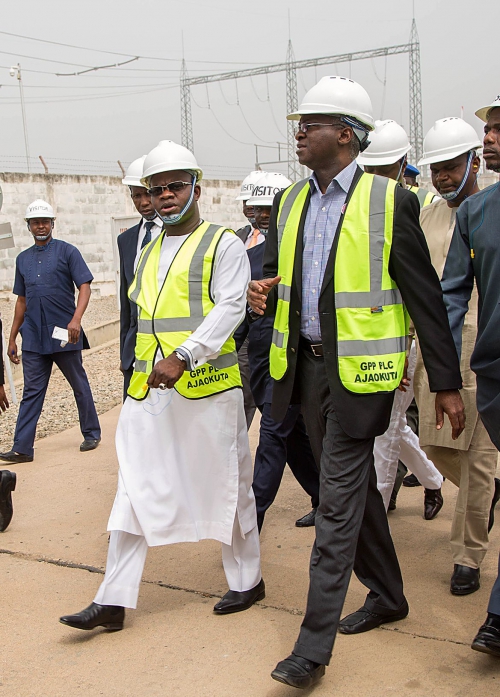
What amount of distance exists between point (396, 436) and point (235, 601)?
4.45 feet

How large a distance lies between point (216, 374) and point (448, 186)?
1470 mm

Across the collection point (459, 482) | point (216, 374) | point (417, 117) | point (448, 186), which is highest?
point (417, 117)

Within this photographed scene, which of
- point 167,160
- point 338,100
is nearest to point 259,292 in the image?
point 338,100

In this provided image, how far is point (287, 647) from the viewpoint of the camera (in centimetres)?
376

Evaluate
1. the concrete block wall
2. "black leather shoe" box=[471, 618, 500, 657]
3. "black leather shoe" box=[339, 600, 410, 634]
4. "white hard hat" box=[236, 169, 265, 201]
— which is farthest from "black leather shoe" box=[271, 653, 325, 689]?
the concrete block wall

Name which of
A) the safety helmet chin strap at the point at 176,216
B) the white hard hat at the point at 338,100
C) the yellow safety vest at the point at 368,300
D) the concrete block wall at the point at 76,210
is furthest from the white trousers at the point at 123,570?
the concrete block wall at the point at 76,210

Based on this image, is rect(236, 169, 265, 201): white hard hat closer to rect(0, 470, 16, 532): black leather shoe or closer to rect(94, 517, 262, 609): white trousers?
rect(0, 470, 16, 532): black leather shoe

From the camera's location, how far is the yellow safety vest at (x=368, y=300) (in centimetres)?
349

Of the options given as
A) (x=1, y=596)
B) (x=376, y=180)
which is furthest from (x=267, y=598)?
(x=376, y=180)

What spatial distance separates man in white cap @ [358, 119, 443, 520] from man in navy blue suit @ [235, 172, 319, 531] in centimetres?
42

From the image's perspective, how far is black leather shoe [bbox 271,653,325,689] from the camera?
3.27 m

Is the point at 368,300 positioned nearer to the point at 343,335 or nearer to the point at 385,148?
the point at 343,335

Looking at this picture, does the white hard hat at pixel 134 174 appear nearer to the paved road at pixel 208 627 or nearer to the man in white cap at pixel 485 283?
the paved road at pixel 208 627

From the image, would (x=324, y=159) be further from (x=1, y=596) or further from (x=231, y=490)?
(x=1, y=596)
